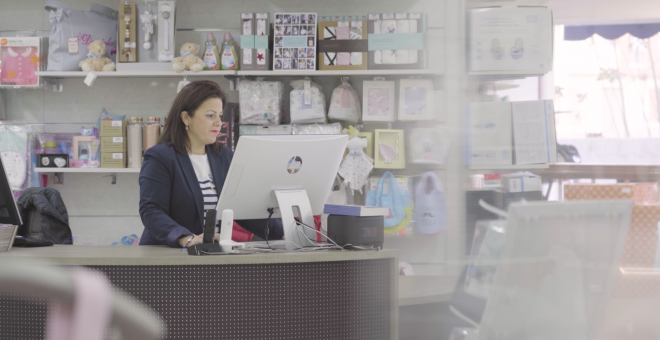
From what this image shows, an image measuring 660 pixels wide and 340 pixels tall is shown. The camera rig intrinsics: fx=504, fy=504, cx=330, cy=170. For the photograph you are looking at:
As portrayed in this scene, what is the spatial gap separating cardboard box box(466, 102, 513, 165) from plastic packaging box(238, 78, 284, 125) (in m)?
2.04

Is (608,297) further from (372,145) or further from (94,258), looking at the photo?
(372,145)

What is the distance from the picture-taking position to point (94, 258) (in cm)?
154

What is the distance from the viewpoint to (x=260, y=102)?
10.0ft

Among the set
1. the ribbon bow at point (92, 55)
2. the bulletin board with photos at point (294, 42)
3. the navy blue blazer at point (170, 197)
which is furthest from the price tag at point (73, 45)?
the navy blue blazer at point (170, 197)

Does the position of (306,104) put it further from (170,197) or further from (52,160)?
(52,160)

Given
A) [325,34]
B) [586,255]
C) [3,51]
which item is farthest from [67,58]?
[586,255]

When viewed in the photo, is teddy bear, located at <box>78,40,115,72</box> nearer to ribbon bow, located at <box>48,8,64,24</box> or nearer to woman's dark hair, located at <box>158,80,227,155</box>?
ribbon bow, located at <box>48,8,64,24</box>

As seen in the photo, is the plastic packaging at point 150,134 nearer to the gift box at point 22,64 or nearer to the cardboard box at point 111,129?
the cardboard box at point 111,129

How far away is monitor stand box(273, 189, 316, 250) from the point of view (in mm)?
1763

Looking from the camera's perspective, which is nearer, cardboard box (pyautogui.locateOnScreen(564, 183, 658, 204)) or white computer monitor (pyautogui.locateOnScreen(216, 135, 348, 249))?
cardboard box (pyautogui.locateOnScreen(564, 183, 658, 204))

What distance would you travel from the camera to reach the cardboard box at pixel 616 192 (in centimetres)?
90

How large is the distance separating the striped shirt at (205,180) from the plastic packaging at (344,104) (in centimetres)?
110

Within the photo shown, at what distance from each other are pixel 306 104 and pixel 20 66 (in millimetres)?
1869

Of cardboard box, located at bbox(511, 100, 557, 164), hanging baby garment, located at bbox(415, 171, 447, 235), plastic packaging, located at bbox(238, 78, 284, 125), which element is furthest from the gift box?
cardboard box, located at bbox(511, 100, 557, 164)
